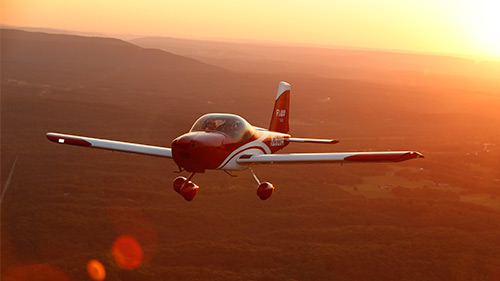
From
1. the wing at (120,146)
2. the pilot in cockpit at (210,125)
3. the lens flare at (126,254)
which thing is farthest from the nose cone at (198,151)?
the lens flare at (126,254)

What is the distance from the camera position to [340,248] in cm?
14912

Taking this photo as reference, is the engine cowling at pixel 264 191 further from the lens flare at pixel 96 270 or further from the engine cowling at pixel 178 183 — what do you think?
the lens flare at pixel 96 270

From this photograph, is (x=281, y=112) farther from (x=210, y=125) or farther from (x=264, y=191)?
(x=264, y=191)

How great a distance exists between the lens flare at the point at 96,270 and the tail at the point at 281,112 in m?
117

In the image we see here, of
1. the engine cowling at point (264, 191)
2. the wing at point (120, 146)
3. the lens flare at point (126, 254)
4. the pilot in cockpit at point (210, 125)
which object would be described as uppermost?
the pilot in cockpit at point (210, 125)

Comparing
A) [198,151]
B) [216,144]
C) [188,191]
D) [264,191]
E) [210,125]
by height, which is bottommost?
[188,191]

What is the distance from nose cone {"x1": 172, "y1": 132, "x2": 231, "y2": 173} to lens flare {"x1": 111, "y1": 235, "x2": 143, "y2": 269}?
437 feet

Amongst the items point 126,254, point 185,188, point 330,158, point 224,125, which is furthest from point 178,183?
point 126,254

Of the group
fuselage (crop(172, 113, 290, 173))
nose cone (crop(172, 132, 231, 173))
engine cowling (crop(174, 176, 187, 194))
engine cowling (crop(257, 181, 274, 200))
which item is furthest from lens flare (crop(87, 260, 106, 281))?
nose cone (crop(172, 132, 231, 173))

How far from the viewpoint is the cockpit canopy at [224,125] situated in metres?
20.0

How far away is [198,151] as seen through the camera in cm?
1827

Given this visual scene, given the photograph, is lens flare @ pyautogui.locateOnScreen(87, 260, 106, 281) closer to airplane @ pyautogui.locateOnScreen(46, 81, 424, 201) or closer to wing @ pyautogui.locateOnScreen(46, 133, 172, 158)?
wing @ pyautogui.locateOnScreen(46, 133, 172, 158)

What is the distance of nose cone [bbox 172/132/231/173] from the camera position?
18109 mm

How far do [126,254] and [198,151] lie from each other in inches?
5533
